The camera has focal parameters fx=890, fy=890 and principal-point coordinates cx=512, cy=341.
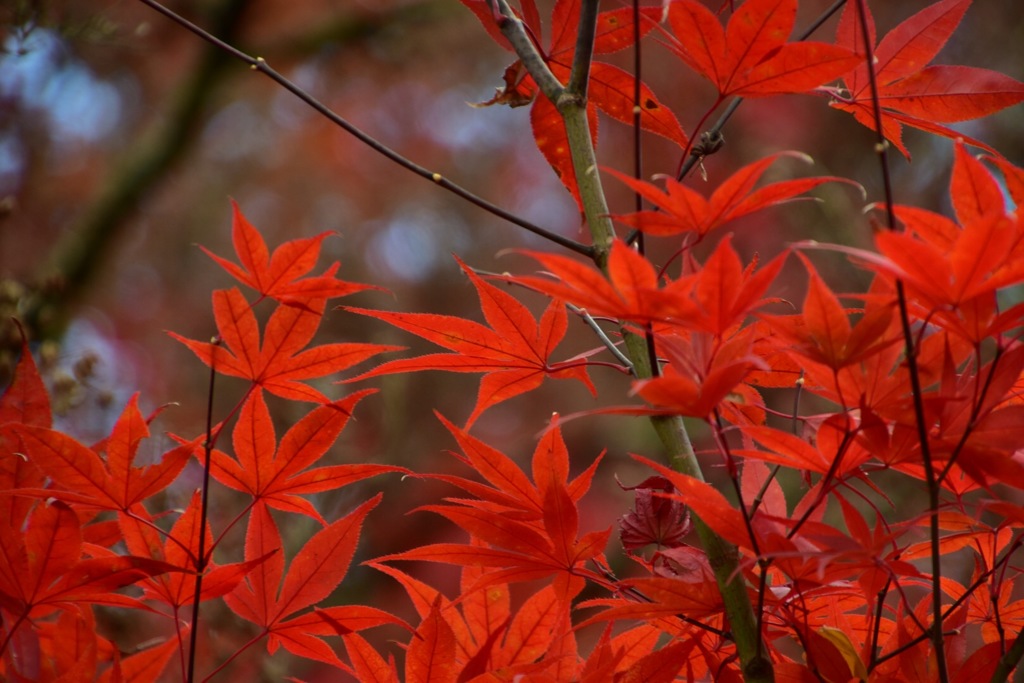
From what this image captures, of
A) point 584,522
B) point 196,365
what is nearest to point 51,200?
point 196,365

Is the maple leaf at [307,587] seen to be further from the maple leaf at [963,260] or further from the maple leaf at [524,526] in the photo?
the maple leaf at [963,260]

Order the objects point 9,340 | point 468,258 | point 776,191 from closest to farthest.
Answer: point 776,191
point 9,340
point 468,258

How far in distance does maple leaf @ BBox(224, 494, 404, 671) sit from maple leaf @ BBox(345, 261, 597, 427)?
0.10 metres

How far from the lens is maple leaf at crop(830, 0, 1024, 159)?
0.45 meters

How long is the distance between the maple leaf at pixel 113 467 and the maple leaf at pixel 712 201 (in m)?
0.25

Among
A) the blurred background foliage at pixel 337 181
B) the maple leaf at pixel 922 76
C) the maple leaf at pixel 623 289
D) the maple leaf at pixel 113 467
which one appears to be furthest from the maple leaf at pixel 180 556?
the blurred background foliage at pixel 337 181

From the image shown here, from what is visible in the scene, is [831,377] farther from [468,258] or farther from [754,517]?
[468,258]

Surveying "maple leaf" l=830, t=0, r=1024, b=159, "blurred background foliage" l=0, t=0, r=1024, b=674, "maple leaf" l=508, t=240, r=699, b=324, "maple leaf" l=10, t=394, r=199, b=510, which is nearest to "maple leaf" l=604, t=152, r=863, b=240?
"maple leaf" l=508, t=240, r=699, b=324

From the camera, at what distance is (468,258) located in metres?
3.28

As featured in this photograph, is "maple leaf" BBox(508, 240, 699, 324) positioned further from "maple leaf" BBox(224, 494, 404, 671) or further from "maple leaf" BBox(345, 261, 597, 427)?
"maple leaf" BBox(224, 494, 404, 671)

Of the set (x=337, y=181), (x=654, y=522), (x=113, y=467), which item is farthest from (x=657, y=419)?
(x=337, y=181)

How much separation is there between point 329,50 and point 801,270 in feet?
5.00

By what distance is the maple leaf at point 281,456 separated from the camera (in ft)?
1.56

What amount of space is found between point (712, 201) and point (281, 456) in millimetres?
266
